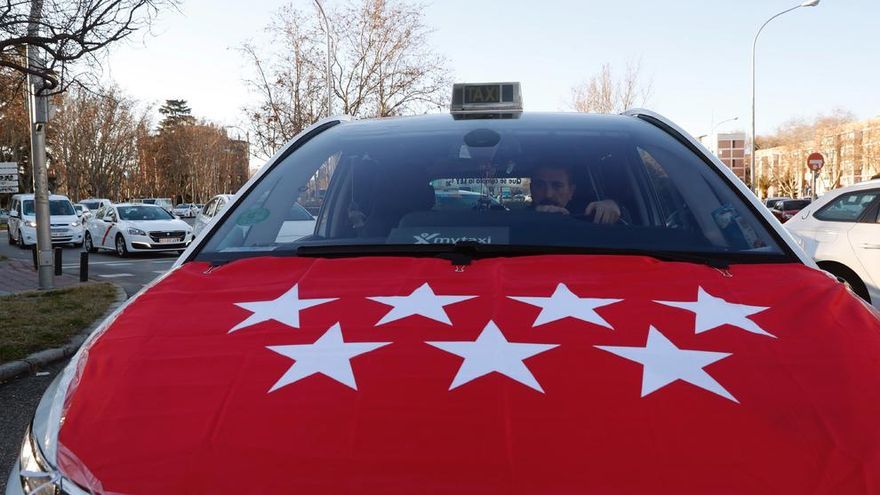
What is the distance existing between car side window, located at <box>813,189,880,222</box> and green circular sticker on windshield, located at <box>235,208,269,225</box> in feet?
23.6

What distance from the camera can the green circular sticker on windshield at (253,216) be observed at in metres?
2.35

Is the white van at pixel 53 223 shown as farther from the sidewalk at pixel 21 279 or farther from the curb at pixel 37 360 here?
the curb at pixel 37 360

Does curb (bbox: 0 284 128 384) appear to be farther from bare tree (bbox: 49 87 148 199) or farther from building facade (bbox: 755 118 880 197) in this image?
bare tree (bbox: 49 87 148 199)

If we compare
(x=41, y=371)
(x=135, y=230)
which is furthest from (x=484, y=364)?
(x=135, y=230)

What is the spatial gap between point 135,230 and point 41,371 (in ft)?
45.7

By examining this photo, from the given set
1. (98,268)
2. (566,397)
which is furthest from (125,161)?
(566,397)

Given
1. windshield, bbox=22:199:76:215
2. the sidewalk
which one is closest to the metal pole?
the sidewalk

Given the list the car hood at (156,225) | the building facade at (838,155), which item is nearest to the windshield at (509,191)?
the car hood at (156,225)

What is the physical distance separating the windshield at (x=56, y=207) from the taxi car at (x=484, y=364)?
25.6 m

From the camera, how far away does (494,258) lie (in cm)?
196

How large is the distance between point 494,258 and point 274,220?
2.70 feet

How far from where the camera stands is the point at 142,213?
68.7 feet

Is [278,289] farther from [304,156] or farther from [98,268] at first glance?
[98,268]

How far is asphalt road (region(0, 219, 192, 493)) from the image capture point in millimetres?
4414
